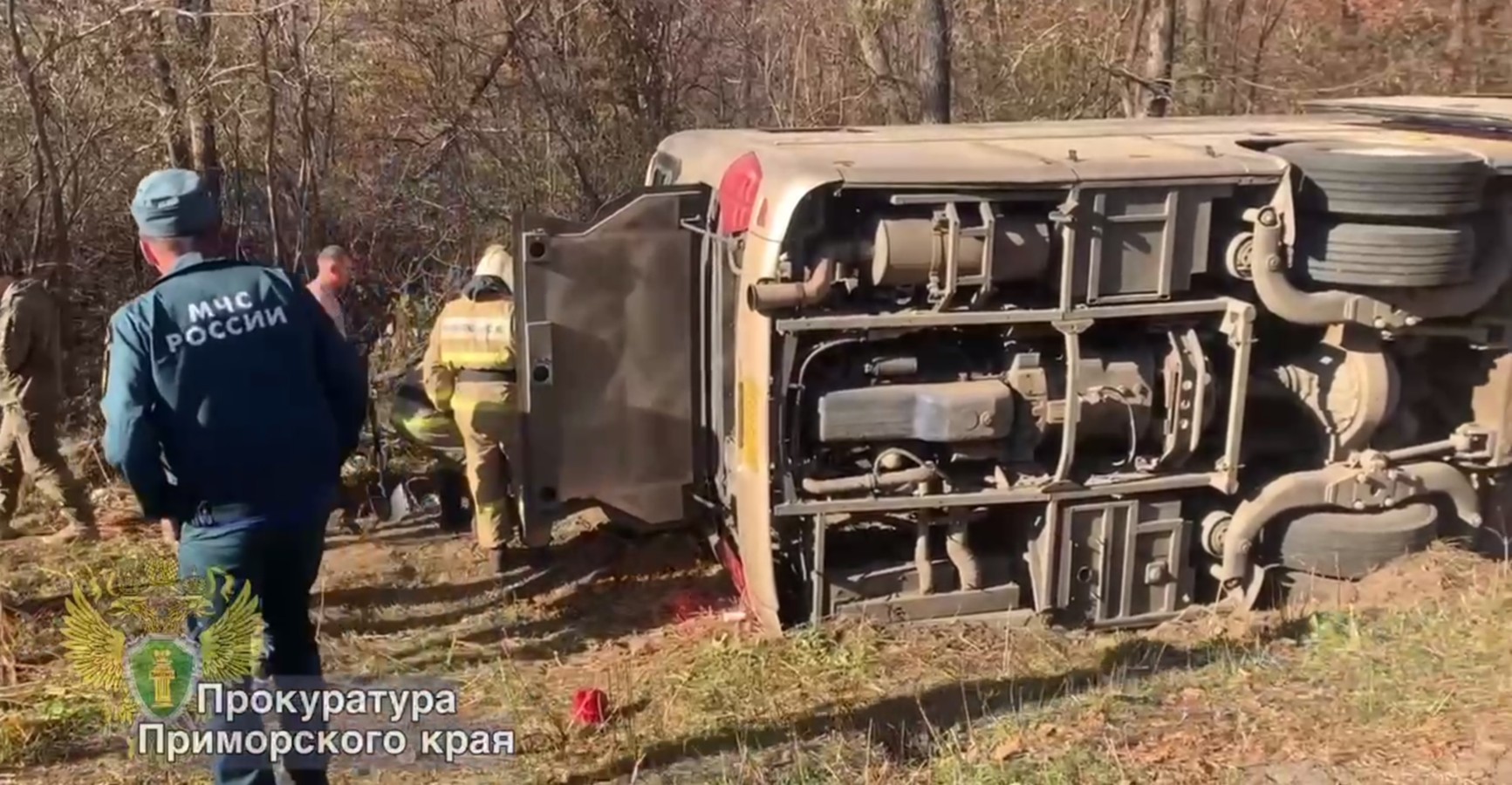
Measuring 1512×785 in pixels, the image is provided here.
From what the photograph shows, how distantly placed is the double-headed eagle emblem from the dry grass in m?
0.14

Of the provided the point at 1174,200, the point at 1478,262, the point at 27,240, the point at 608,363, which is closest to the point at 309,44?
the point at 27,240

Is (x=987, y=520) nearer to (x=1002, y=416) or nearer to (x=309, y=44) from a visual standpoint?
(x=1002, y=416)

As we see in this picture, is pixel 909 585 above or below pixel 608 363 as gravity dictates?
below

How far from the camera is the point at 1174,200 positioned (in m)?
5.37

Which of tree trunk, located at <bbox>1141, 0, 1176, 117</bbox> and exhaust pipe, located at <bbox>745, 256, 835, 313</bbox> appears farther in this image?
tree trunk, located at <bbox>1141, 0, 1176, 117</bbox>

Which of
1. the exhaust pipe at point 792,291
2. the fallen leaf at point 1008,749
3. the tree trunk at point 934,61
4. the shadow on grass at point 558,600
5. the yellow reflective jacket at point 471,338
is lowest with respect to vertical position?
the shadow on grass at point 558,600

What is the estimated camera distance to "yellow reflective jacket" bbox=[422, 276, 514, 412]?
239 inches

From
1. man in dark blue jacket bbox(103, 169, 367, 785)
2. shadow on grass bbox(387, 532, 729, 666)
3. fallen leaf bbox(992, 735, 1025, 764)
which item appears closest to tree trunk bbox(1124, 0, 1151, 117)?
shadow on grass bbox(387, 532, 729, 666)

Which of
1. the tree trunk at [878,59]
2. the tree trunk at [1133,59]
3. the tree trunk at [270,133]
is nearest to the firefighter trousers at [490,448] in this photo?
the tree trunk at [270,133]

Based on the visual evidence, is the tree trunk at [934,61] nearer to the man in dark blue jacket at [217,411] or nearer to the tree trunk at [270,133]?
the tree trunk at [270,133]

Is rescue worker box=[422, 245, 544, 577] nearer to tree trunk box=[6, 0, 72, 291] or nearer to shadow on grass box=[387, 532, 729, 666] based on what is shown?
shadow on grass box=[387, 532, 729, 666]

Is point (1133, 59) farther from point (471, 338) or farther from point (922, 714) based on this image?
point (922, 714)

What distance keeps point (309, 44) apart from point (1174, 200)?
594cm

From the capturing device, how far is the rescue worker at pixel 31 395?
6414mm
